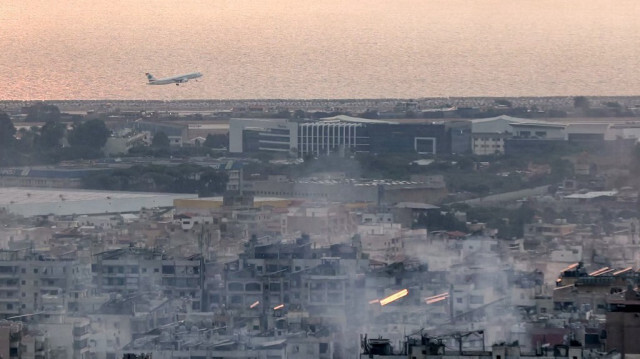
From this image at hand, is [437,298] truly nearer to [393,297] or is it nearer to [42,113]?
[393,297]

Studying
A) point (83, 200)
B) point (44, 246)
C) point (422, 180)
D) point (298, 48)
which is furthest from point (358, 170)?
point (298, 48)

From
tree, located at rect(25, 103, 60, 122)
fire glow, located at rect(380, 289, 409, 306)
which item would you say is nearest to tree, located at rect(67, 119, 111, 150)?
tree, located at rect(25, 103, 60, 122)

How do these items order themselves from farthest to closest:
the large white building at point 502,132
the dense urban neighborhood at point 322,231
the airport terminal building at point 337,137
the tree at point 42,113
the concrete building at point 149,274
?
the tree at point 42,113 → the airport terminal building at point 337,137 → the large white building at point 502,132 → the concrete building at point 149,274 → the dense urban neighborhood at point 322,231

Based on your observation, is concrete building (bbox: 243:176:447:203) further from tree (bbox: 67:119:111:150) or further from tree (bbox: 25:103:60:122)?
tree (bbox: 25:103:60:122)

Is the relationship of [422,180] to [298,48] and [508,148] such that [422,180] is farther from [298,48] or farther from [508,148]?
[298,48]

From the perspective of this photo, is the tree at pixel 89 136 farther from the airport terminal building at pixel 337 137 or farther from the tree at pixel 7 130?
the airport terminal building at pixel 337 137

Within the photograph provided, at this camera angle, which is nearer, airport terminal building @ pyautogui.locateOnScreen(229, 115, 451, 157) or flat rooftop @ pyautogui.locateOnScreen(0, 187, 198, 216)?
flat rooftop @ pyautogui.locateOnScreen(0, 187, 198, 216)

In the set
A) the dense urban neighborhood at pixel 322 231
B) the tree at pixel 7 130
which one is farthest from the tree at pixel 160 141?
the tree at pixel 7 130
